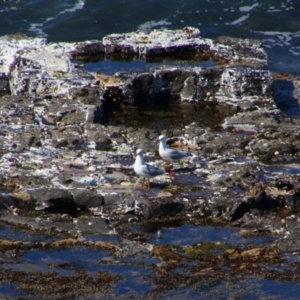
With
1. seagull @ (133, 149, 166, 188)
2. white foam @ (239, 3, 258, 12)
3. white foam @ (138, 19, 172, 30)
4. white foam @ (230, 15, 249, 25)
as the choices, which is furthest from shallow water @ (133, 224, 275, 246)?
white foam @ (239, 3, 258, 12)

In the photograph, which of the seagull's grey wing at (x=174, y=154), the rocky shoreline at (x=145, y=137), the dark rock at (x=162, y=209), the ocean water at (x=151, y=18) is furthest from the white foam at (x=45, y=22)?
the dark rock at (x=162, y=209)

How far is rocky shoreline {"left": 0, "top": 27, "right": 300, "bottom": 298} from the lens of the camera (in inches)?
412

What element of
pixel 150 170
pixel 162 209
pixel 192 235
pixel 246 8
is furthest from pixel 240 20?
pixel 192 235

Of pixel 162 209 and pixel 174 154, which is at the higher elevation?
pixel 174 154

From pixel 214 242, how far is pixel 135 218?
1.22 metres

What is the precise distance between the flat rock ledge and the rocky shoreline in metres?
0.02

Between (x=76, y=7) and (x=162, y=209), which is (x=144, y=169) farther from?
(x=76, y=7)

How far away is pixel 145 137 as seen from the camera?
42.1 feet

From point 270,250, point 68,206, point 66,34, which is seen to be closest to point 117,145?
point 68,206

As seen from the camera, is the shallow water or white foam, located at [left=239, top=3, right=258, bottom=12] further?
white foam, located at [left=239, top=3, right=258, bottom=12]

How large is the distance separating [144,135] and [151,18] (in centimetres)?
1044

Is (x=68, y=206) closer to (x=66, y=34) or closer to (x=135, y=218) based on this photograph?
(x=135, y=218)

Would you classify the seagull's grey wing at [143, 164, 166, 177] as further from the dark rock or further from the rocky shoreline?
the dark rock

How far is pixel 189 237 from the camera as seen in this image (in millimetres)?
9938
